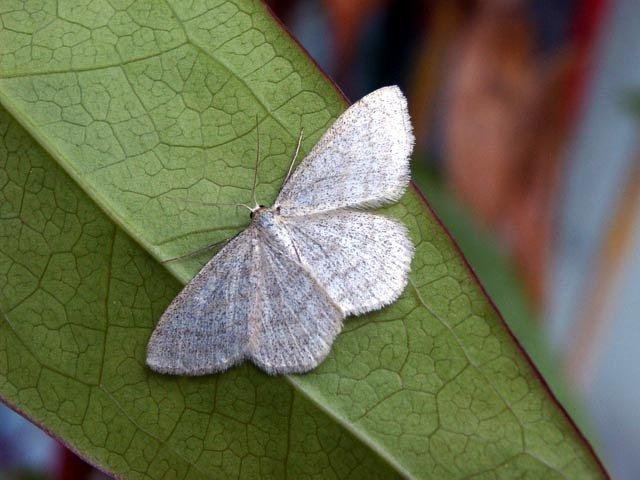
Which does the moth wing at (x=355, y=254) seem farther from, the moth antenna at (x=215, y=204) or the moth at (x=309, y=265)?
the moth antenna at (x=215, y=204)

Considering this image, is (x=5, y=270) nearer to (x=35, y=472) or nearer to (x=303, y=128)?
(x=303, y=128)

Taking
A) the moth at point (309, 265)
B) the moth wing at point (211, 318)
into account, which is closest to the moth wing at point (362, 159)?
the moth at point (309, 265)

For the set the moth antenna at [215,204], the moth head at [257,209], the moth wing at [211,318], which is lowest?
the moth wing at [211,318]

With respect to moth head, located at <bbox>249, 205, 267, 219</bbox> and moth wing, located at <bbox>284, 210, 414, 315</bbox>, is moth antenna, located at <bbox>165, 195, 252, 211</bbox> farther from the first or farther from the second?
moth wing, located at <bbox>284, 210, 414, 315</bbox>

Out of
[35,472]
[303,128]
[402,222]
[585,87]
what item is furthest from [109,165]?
[585,87]

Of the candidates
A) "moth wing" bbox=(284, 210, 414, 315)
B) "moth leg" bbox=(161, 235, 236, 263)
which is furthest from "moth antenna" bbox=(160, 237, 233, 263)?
"moth wing" bbox=(284, 210, 414, 315)

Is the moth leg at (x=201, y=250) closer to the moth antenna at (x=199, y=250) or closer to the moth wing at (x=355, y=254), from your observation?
the moth antenna at (x=199, y=250)

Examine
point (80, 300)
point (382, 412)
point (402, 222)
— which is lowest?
point (382, 412)

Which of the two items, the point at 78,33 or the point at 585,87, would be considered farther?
the point at 585,87

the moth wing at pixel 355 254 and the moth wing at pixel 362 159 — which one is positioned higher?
the moth wing at pixel 362 159
